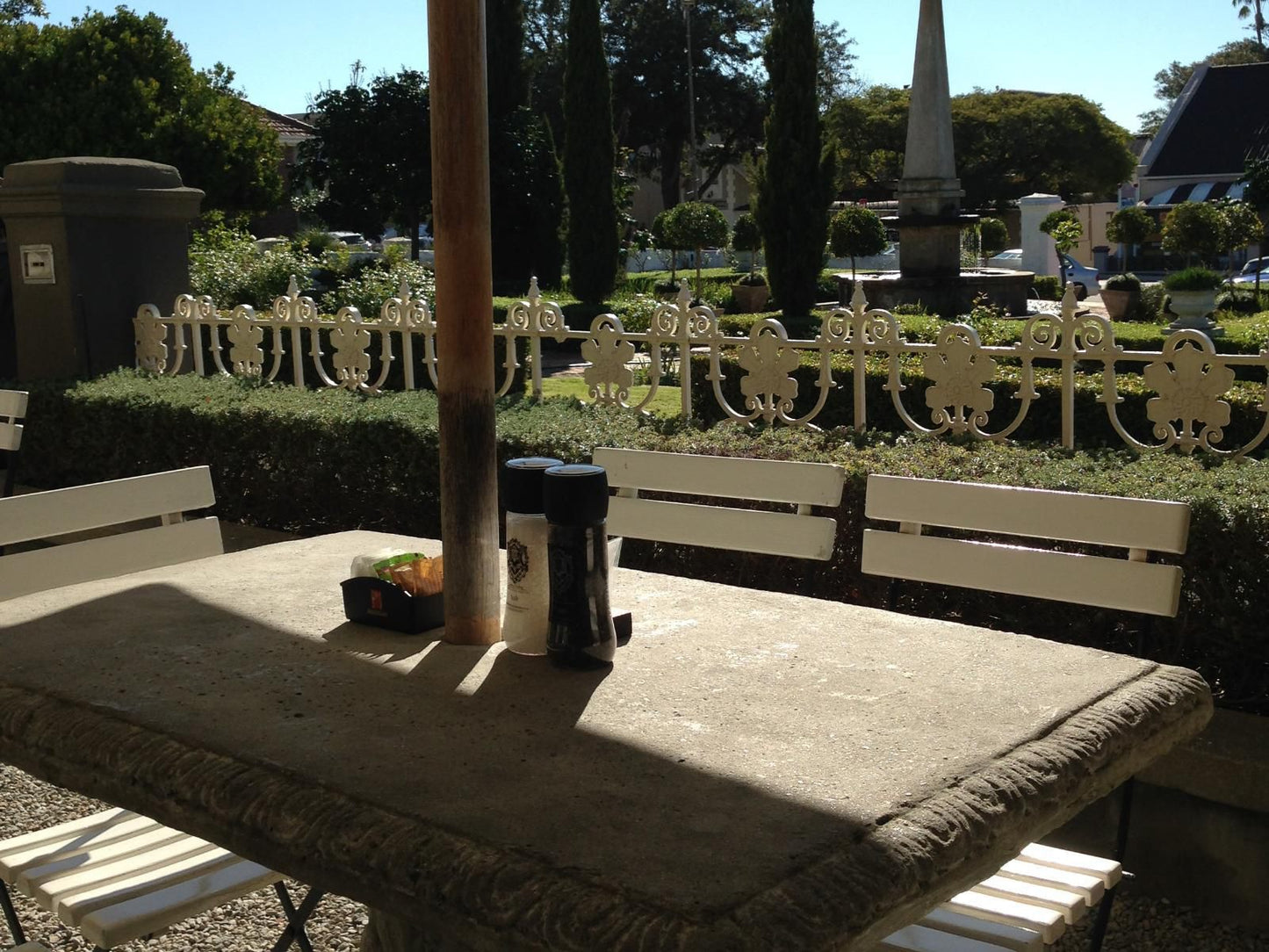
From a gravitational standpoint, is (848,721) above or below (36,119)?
below

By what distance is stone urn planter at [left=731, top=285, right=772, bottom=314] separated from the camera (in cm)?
2309

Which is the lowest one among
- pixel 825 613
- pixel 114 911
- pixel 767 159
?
pixel 114 911

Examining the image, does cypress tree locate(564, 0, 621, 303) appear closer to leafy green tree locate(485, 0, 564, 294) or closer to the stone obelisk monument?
leafy green tree locate(485, 0, 564, 294)

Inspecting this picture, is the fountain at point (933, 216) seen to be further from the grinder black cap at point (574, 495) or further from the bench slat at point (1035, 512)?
the grinder black cap at point (574, 495)

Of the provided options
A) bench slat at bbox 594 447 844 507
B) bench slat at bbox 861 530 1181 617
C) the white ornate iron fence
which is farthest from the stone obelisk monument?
bench slat at bbox 861 530 1181 617

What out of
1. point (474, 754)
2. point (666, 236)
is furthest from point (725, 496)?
point (666, 236)

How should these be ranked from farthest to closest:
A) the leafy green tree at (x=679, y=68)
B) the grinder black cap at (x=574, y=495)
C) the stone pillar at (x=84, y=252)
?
the leafy green tree at (x=679, y=68) < the stone pillar at (x=84, y=252) < the grinder black cap at (x=574, y=495)

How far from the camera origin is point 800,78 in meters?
20.8

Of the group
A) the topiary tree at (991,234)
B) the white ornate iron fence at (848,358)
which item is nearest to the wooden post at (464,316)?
the white ornate iron fence at (848,358)

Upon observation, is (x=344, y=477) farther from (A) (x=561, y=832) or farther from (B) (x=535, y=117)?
(B) (x=535, y=117)

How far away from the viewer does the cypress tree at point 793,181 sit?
20875 mm

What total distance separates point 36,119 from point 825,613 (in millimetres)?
18577

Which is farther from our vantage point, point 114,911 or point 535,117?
point 535,117

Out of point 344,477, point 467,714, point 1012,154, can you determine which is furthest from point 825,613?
point 1012,154
